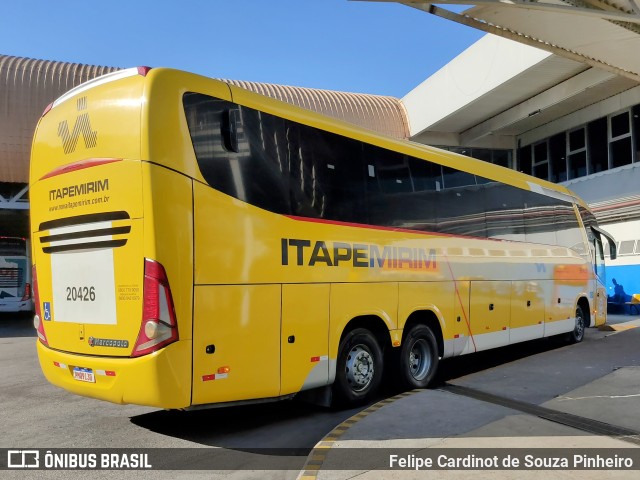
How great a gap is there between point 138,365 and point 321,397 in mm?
2442

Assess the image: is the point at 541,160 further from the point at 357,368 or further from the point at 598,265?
the point at 357,368

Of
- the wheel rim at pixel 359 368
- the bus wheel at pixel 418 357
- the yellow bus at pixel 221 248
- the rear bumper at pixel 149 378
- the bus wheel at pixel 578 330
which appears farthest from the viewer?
the bus wheel at pixel 578 330

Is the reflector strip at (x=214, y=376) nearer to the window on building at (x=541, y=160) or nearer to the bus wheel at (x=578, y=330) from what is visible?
the bus wheel at (x=578, y=330)

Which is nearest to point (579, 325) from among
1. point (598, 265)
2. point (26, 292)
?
point (598, 265)

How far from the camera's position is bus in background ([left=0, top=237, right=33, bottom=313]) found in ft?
68.9

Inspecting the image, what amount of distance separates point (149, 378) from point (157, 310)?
2.00 feet

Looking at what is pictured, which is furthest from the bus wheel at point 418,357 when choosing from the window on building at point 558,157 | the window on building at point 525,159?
the window on building at point 525,159

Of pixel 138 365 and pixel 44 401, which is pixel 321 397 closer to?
pixel 138 365

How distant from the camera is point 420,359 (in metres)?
8.06

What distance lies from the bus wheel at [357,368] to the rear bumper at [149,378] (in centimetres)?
223

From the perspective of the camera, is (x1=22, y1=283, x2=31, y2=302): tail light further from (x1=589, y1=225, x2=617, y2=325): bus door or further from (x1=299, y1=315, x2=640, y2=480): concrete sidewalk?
(x1=589, y1=225, x2=617, y2=325): bus door

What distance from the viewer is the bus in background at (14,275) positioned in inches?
827

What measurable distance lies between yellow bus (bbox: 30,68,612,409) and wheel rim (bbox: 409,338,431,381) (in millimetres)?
26

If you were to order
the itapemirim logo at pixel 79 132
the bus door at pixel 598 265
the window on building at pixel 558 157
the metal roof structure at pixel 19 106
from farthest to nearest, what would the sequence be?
the window on building at pixel 558 157 → the metal roof structure at pixel 19 106 → the bus door at pixel 598 265 → the itapemirim logo at pixel 79 132
